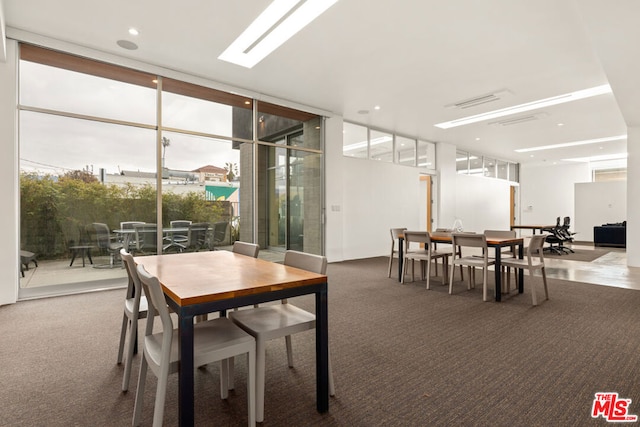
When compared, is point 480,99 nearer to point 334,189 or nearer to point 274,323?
point 334,189

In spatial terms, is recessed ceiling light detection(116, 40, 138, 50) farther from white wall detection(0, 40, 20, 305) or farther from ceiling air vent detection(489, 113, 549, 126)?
ceiling air vent detection(489, 113, 549, 126)

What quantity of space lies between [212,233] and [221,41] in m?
2.93

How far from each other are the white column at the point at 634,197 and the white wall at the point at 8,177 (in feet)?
35.2

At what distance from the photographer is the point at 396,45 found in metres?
4.22

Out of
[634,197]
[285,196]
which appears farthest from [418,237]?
[634,197]

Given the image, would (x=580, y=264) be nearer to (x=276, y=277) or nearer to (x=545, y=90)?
(x=545, y=90)

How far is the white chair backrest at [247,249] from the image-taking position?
2806 millimetres

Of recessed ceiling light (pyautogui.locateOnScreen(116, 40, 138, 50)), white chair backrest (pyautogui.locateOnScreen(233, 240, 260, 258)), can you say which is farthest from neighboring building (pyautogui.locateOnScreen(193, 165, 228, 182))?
white chair backrest (pyautogui.locateOnScreen(233, 240, 260, 258))

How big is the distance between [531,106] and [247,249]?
6.62 meters

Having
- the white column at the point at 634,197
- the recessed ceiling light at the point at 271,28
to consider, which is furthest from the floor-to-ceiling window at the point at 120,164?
the white column at the point at 634,197

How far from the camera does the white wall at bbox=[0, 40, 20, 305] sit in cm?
387

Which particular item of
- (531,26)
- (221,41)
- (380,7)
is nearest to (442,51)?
(531,26)

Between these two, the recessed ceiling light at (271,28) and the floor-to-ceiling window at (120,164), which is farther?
the floor-to-ceiling window at (120,164)

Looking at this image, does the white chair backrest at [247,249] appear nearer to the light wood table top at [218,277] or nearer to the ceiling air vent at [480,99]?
the light wood table top at [218,277]
